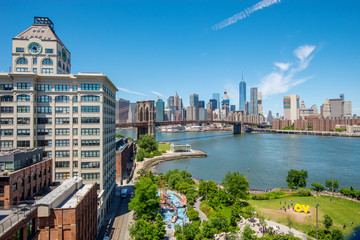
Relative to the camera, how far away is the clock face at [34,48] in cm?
3594

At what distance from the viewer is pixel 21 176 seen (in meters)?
19.5

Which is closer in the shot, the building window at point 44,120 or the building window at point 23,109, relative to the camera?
the building window at point 23,109

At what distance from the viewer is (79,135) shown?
3128 cm

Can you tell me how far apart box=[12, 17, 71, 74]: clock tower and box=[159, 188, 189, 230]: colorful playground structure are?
29010mm

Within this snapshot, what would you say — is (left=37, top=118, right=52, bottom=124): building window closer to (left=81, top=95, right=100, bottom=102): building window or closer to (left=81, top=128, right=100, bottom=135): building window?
(left=81, top=128, right=100, bottom=135): building window

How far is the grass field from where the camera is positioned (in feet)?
92.4

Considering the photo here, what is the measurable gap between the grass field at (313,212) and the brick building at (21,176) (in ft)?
94.2

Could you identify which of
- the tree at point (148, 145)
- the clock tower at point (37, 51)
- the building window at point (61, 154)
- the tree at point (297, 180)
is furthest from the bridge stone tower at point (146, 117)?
the building window at point (61, 154)

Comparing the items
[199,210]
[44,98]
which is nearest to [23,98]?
[44,98]

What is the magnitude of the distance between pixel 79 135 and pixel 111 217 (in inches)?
496

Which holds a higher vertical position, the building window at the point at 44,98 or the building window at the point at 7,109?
the building window at the point at 44,98

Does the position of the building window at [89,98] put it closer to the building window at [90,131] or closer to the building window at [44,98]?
the building window at [90,131]

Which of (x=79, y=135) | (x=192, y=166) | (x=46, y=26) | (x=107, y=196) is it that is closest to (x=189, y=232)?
(x=107, y=196)

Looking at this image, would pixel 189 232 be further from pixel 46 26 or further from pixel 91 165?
pixel 46 26
